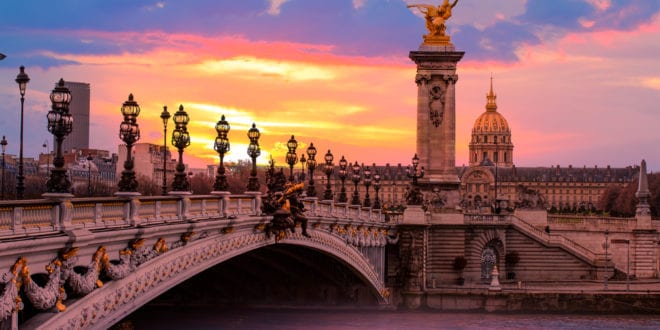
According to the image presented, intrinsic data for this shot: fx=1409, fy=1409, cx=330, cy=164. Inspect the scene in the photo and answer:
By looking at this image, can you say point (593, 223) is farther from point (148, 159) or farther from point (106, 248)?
point (106, 248)

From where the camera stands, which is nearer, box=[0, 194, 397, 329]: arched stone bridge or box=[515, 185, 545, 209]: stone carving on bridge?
box=[0, 194, 397, 329]: arched stone bridge

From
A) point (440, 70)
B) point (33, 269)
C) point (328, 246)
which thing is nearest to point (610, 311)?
point (440, 70)

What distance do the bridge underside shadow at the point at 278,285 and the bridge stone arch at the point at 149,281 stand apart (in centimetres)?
1299

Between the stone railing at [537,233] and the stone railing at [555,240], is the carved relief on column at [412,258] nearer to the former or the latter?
the stone railing at [537,233]

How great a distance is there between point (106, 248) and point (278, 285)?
3583 centimetres

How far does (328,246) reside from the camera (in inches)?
1887

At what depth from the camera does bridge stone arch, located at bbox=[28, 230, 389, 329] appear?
22094 millimetres

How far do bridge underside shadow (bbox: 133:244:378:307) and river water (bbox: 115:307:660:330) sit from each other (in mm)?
487

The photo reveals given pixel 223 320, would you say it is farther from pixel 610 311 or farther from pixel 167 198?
pixel 167 198

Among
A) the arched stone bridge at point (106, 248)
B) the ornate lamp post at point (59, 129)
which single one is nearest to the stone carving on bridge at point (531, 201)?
the arched stone bridge at point (106, 248)

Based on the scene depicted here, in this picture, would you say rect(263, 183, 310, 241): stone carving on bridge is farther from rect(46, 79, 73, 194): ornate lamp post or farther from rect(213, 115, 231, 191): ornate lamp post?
rect(46, 79, 73, 194): ornate lamp post

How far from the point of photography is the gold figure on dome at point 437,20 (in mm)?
85688

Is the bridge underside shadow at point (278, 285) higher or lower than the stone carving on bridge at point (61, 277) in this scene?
lower

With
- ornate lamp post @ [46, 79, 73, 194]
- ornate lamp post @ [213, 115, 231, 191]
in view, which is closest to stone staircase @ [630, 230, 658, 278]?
ornate lamp post @ [213, 115, 231, 191]
